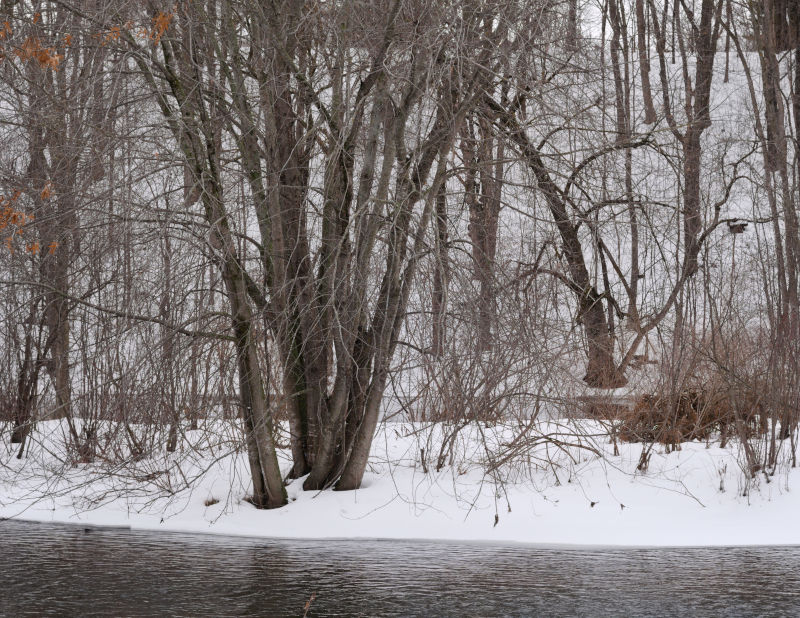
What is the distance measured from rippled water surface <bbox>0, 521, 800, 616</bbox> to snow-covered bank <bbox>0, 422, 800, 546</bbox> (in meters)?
0.35

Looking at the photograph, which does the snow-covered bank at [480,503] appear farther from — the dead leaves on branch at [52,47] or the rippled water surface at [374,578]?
the dead leaves on branch at [52,47]

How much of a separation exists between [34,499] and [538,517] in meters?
5.05

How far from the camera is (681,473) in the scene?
9.74 m

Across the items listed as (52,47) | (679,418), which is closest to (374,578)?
(52,47)

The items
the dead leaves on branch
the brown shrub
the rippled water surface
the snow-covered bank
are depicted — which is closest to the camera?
the rippled water surface

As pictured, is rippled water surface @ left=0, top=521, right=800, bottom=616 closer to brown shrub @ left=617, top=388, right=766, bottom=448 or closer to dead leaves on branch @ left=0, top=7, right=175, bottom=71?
brown shrub @ left=617, top=388, right=766, bottom=448

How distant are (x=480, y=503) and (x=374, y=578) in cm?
236

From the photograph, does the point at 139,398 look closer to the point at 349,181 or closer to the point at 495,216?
the point at 349,181

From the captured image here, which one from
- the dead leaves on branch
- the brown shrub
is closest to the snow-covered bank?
the brown shrub

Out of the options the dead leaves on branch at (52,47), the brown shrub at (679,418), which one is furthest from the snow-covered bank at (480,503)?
the dead leaves on branch at (52,47)

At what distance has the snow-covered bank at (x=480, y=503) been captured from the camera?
8648 mm

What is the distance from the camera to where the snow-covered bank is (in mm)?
8648

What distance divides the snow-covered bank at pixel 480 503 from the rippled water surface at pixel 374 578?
1.14ft

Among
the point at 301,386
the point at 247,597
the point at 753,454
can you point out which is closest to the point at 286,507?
the point at 301,386
